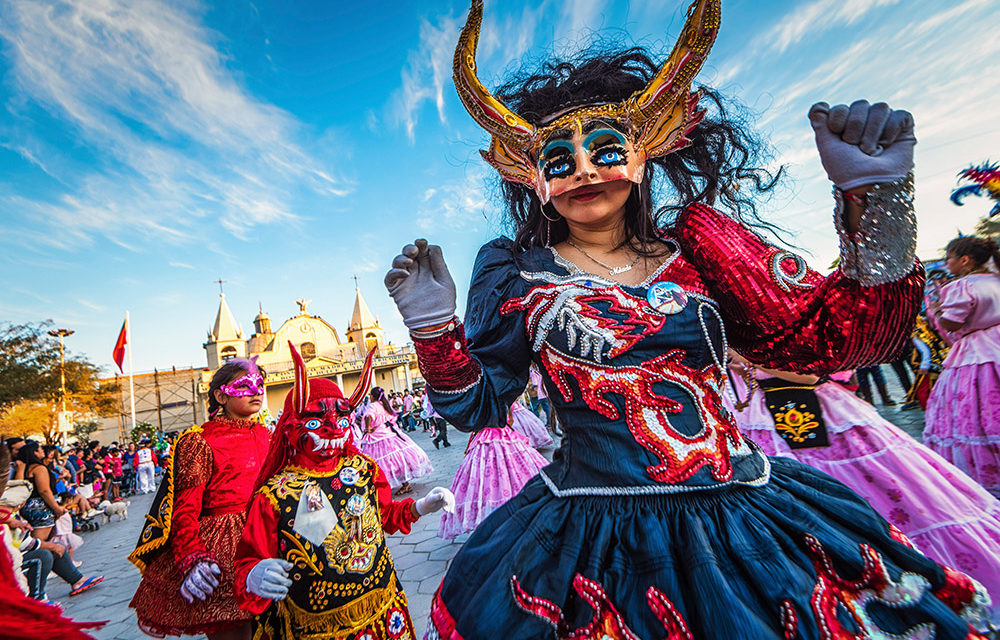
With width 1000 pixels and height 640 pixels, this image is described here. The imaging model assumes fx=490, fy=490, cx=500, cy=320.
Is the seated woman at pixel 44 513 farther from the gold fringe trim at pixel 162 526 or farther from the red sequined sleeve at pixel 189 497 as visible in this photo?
the red sequined sleeve at pixel 189 497

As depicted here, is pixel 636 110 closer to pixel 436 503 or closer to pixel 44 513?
pixel 436 503

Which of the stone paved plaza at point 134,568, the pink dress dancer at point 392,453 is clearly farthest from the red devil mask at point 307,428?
the pink dress dancer at point 392,453

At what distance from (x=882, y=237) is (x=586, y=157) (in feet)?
2.66

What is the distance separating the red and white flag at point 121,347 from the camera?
20.0m

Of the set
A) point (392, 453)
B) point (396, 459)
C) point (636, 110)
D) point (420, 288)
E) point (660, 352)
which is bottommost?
point (396, 459)

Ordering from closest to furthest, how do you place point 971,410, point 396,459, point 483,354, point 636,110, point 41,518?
point 483,354, point 636,110, point 971,410, point 41,518, point 396,459

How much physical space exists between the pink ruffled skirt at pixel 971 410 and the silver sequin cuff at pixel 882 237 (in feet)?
13.2

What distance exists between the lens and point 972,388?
4.04 metres

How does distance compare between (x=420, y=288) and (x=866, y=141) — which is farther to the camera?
(x=420, y=288)

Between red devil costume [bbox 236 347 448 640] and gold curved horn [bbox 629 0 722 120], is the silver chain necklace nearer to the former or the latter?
gold curved horn [bbox 629 0 722 120]

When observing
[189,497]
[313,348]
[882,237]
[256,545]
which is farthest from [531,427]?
[313,348]

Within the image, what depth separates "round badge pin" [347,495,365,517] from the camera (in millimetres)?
2465

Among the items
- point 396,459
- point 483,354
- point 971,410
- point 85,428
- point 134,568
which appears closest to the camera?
point 483,354

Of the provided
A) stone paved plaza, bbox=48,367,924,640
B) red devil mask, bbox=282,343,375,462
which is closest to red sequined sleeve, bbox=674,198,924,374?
red devil mask, bbox=282,343,375,462
